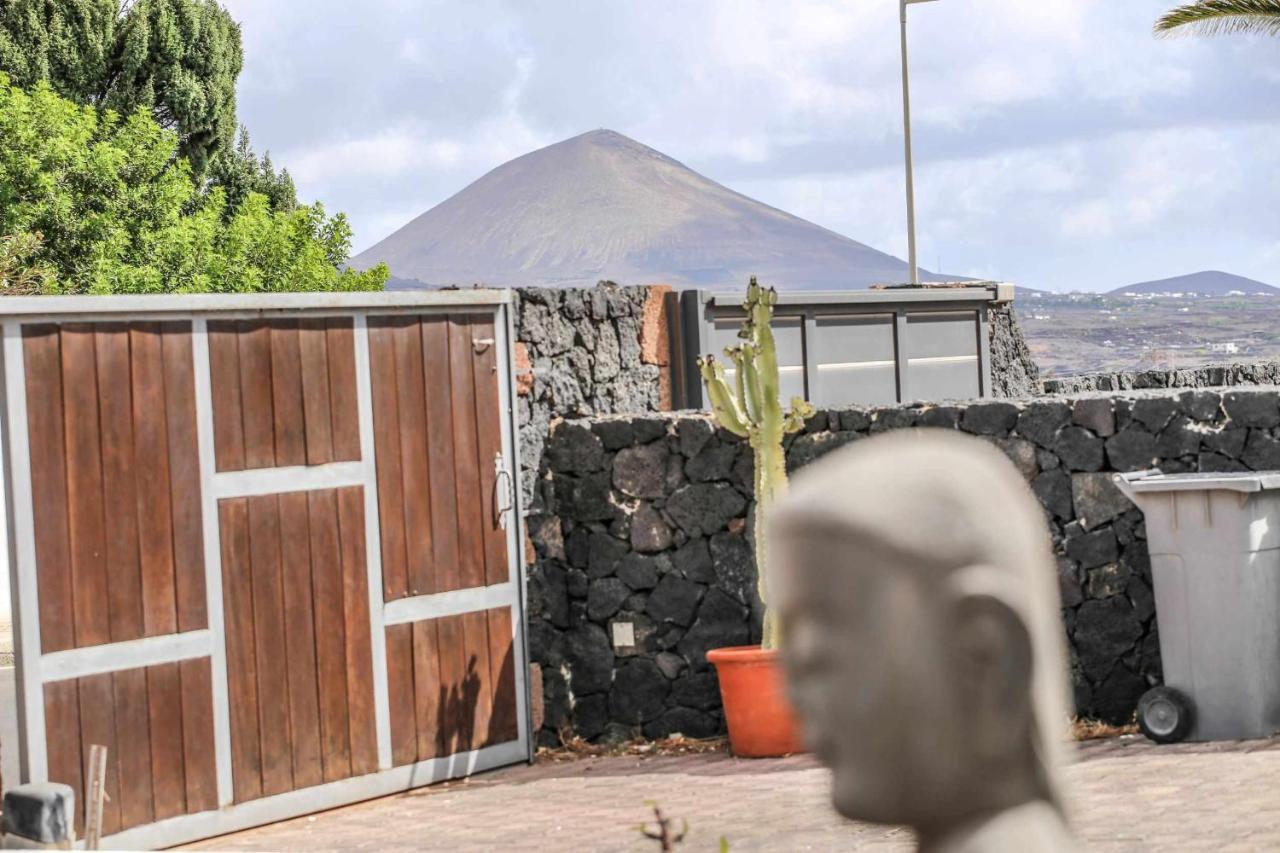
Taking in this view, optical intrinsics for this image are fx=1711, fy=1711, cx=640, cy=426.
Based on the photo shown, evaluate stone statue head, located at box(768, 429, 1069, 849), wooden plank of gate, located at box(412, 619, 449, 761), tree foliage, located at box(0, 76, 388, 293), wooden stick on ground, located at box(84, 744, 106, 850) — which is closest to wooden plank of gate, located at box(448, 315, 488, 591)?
wooden plank of gate, located at box(412, 619, 449, 761)

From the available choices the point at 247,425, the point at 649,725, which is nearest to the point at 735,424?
the point at 649,725

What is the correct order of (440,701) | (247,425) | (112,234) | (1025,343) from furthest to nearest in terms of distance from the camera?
(112,234) < (1025,343) < (440,701) < (247,425)

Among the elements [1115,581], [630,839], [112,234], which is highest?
[112,234]

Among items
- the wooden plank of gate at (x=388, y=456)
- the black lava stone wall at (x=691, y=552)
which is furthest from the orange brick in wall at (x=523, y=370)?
the wooden plank of gate at (x=388, y=456)

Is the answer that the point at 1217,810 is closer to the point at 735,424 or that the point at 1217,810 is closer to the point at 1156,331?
the point at 735,424

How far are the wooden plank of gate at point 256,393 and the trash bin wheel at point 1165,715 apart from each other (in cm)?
430

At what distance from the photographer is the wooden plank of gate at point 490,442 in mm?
8789

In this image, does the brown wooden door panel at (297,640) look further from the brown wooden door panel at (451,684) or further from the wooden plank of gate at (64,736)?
the wooden plank of gate at (64,736)

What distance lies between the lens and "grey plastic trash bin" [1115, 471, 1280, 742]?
798 centimetres

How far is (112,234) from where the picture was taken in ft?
110

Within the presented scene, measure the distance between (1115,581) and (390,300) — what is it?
394cm

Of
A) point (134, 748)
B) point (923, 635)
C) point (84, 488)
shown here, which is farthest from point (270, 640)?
point (923, 635)

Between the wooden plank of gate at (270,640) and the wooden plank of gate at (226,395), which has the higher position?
the wooden plank of gate at (226,395)

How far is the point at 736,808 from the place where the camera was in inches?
294
